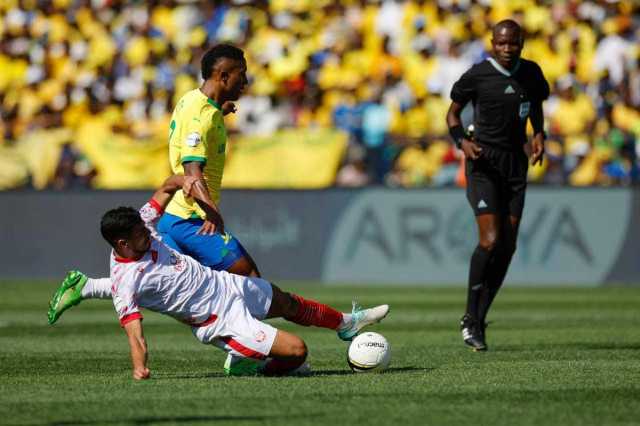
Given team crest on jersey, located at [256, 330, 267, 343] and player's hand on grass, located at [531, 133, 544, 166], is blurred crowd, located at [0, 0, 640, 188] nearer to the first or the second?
player's hand on grass, located at [531, 133, 544, 166]

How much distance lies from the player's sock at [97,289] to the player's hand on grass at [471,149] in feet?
11.4

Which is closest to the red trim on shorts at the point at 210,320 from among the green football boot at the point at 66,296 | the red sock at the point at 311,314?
the red sock at the point at 311,314

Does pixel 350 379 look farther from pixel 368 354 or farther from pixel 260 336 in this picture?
pixel 260 336

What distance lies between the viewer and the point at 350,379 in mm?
8594

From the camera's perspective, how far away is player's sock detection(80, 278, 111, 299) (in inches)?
338

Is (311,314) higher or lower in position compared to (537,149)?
lower

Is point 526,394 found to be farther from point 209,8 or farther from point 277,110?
point 209,8

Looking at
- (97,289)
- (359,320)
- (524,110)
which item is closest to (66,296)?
(97,289)

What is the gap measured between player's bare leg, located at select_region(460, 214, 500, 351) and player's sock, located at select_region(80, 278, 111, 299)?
3.44 meters

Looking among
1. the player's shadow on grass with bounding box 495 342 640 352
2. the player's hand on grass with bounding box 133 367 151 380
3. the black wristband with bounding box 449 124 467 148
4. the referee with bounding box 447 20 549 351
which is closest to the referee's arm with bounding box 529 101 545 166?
the referee with bounding box 447 20 549 351

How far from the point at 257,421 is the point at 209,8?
19.3m

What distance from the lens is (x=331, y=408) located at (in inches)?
281

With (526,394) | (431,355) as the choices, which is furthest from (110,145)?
(526,394)

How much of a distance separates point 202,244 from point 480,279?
2971 mm
